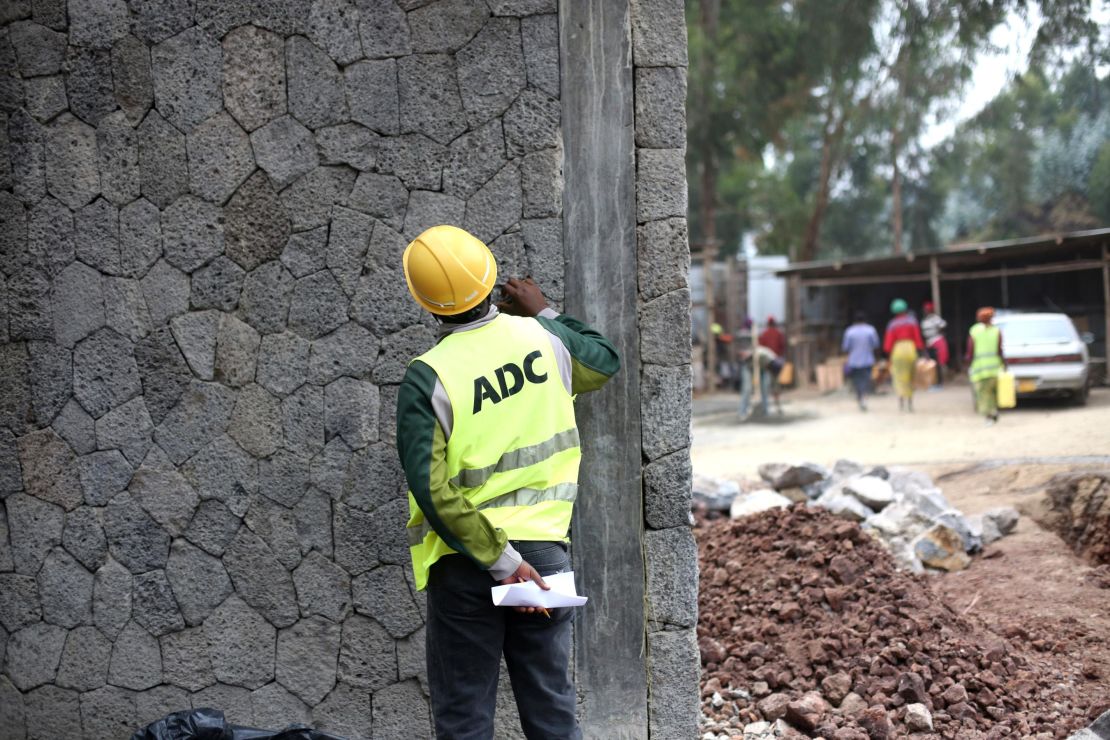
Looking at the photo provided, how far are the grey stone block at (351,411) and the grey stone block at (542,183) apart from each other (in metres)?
0.93

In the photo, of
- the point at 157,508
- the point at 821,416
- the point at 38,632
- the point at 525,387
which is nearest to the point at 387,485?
the point at 157,508

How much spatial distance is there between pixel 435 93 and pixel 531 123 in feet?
1.27

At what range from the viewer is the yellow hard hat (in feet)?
9.58

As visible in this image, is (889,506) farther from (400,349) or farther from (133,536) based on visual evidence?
(133,536)

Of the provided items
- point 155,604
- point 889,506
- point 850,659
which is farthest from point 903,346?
point 155,604

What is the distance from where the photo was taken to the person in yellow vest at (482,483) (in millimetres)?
2826

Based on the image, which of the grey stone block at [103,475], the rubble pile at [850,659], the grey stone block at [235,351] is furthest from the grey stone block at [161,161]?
the rubble pile at [850,659]

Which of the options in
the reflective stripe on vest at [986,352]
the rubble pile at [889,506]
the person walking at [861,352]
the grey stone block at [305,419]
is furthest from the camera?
the person walking at [861,352]

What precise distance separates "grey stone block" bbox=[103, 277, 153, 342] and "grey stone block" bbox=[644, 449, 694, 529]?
2.08 meters

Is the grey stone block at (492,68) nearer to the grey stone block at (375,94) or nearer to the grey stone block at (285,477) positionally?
the grey stone block at (375,94)

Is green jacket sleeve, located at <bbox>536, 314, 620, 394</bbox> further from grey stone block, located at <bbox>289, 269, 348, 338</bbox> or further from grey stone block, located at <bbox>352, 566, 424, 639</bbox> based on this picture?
grey stone block, located at <bbox>352, 566, 424, 639</bbox>

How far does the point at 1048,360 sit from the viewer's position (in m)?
15.6

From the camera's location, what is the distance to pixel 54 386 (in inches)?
162

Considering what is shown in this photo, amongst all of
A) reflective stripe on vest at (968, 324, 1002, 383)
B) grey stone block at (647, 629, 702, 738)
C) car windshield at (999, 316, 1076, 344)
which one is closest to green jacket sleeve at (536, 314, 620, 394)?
grey stone block at (647, 629, 702, 738)
